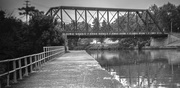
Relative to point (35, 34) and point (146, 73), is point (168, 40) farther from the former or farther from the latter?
point (146, 73)

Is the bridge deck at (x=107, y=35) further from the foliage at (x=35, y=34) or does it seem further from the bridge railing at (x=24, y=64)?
the bridge railing at (x=24, y=64)

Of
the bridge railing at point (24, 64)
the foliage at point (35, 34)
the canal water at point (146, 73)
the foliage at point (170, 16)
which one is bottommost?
the canal water at point (146, 73)

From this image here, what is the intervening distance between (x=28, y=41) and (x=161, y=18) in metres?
53.3

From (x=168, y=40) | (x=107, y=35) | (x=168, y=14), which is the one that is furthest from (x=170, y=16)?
(x=107, y=35)

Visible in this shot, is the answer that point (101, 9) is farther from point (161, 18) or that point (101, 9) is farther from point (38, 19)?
point (38, 19)

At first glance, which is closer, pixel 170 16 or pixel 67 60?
pixel 67 60

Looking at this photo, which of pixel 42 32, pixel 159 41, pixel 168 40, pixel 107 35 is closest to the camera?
pixel 42 32

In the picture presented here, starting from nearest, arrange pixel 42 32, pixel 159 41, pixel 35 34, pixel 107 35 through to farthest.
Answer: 1. pixel 35 34
2. pixel 42 32
3. pixel 107 35
4. pixel 159 41

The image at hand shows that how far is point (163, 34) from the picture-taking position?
64312 millimetres

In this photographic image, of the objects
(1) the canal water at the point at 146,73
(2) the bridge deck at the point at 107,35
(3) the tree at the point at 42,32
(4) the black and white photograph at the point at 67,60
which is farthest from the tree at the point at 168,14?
(1) the canal water at the point at 146,73

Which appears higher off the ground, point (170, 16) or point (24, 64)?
point (170, 16)

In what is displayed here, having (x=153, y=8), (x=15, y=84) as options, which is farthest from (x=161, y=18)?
(x=15, y=84)

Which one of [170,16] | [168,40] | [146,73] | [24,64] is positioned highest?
[170,16]

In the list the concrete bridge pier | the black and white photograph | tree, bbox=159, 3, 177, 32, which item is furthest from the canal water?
tree, bbox=159, 3, 177, 32
